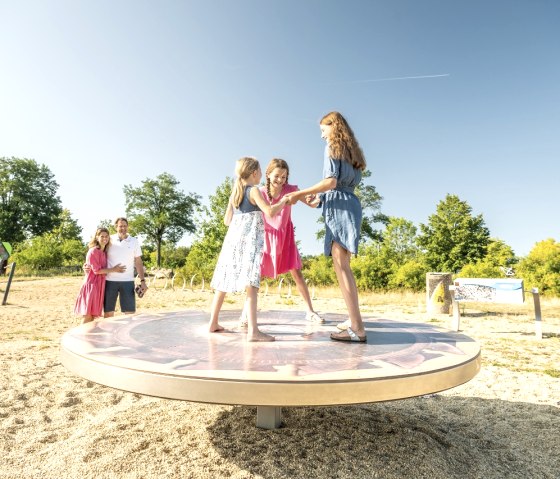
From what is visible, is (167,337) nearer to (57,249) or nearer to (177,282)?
(177,282)

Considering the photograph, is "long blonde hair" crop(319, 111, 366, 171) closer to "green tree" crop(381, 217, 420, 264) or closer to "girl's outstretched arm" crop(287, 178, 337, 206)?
"girl's outstretched arm" crop(287, 178, 337, 206)

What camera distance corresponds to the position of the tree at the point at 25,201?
42.1m

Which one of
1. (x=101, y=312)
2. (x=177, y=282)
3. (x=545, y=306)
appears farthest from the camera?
(x=177, y=282)

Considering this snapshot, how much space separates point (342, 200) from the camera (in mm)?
2801

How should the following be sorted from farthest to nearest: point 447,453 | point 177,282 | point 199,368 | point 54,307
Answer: point 177,282, point 54,307, point 447,453, point 199,368

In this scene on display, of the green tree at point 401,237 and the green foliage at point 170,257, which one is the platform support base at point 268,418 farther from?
the green foliage at point 170,257

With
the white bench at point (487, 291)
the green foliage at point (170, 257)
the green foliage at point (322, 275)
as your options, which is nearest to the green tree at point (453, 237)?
the green foliage at point (322, 275)

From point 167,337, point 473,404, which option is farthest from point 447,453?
point 167,337

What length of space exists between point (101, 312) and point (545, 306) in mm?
12555

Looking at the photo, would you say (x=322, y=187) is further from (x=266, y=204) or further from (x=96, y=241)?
(x=96, y=241)

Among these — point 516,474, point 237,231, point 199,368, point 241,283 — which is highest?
point 237,231

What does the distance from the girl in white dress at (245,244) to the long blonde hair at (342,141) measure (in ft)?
1.55

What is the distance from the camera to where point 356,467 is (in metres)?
2.42

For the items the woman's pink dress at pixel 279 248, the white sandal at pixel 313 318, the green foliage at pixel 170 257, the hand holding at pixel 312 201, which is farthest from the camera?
the green foliage at pixel 170 257
